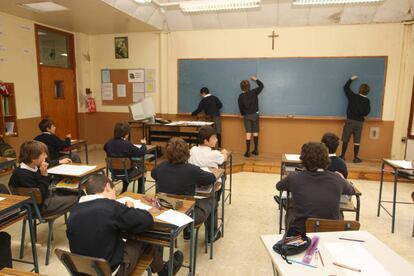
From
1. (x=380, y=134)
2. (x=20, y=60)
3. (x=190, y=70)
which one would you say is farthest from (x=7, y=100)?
(x=380, y=134)

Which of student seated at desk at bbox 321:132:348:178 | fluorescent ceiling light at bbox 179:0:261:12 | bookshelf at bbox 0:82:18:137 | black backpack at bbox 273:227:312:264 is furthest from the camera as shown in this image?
fluorescent ceiling light at bbox 179:0:261:12

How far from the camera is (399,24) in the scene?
5469mm

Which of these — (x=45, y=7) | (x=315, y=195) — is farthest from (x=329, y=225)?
(x=45, y=7)

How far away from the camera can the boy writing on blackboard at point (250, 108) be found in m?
5.98

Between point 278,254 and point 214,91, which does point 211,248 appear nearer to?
point 278,254

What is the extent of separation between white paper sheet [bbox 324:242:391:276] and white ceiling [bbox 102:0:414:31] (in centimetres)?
468

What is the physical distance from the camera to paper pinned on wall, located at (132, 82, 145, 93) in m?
6.88

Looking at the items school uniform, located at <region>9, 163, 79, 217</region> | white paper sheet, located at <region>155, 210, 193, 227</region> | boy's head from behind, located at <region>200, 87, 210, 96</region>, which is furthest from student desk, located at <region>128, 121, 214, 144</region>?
white paper sheet, located at <region>155, 210, 193, 227</region>

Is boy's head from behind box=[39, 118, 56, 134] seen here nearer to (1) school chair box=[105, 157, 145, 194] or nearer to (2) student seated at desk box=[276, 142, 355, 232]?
(1) school chair box=[105, 157, 145, 194]

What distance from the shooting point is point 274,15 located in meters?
5.80

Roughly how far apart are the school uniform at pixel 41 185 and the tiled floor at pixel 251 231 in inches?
17.6

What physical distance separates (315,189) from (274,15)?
4.67 meters

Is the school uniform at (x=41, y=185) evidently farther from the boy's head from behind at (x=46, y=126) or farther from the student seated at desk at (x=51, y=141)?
the boy's head from behind at (x=46, y=126)

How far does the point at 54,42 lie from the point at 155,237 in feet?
19.6
